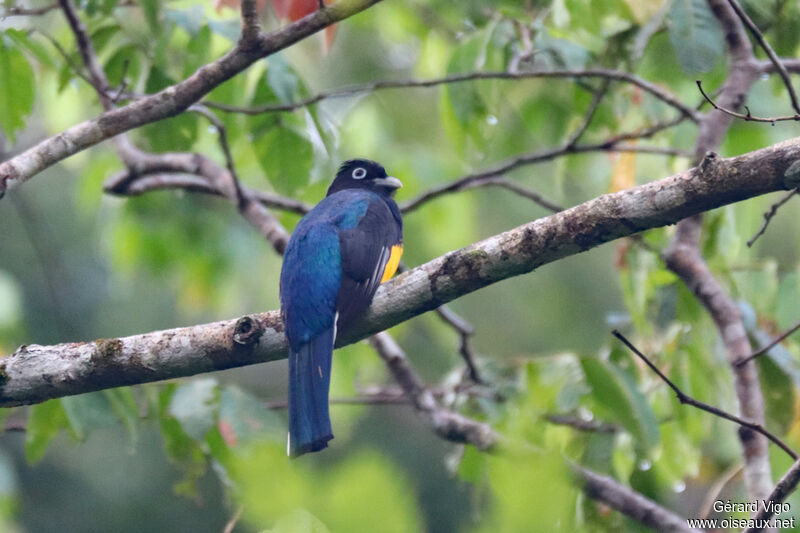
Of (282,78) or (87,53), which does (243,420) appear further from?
→ (87,53)

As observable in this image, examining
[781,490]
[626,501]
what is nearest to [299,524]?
[781,490]

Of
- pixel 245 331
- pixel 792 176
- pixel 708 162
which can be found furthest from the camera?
pixel 245 331

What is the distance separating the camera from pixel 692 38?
3.50 meters

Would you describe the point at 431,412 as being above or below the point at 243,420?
below

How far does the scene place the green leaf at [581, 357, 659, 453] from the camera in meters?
3.28

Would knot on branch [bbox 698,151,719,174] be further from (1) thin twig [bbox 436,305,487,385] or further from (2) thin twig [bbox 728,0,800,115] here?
(1) thin twig [bbox 436,305,487,385]

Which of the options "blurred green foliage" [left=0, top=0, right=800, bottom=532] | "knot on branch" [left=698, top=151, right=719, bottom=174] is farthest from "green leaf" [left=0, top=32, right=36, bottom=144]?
"knot on branch" [left=698, top=151, right=719, bottom=174]

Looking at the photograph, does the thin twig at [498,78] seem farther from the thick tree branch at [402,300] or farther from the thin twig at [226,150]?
the thick tree branch at [402,300]

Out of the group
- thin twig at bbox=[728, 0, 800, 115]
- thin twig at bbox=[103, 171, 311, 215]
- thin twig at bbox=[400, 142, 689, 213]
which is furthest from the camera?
thin twig at bbox=[103, 171, 311, 215]

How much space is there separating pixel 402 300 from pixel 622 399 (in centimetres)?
102

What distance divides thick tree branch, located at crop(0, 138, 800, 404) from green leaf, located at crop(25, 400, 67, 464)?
365 millimetres

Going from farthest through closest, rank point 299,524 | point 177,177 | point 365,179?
point 177,177 → point 365,179 → point 299,524

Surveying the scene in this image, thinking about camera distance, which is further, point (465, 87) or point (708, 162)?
point (465, 87)

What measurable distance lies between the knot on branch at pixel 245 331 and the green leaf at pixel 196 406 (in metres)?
0.50
